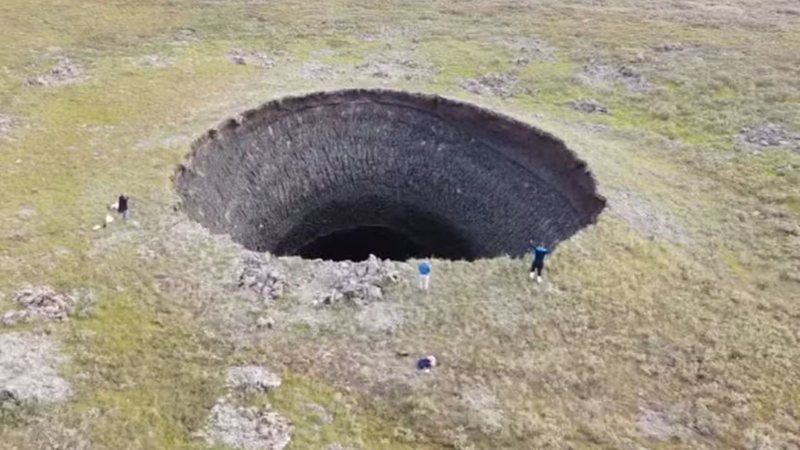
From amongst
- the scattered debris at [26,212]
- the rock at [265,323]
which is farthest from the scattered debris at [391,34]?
the rock at [265,323]

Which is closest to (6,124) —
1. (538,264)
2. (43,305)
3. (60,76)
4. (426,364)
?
(60,76)

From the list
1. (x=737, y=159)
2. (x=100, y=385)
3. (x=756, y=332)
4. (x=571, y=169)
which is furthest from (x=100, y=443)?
(x=737, y=159)

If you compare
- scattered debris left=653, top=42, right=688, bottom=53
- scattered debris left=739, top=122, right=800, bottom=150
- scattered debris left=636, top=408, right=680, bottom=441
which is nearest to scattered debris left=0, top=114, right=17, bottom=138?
scattered debris left=636, top=408, right=680, bottom=441

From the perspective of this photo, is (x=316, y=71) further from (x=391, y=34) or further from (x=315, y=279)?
(x=315, y=279)

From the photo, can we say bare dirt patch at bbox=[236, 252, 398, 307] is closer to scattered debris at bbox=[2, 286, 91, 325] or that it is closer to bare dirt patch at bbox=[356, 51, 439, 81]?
scattered debris at bbox=[2, 286, 91, 325]

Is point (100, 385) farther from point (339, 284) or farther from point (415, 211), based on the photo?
point (415, 211)
